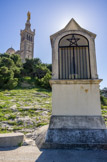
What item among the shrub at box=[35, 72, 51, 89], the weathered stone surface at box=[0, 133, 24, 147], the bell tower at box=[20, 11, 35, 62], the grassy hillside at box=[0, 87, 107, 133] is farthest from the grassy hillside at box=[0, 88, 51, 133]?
the bell tower at box=[20, 11, 35, 62]

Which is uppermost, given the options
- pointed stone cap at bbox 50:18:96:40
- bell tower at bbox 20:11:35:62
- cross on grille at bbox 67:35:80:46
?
bell tower at bbox 20:11:35:62

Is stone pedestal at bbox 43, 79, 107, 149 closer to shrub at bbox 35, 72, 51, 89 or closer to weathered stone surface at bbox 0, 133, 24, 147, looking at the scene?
weathered stone surface at bbox 0, 133, 24, 147

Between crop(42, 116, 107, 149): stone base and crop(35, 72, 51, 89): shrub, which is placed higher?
crop(35, 72, 51, 89): shrub

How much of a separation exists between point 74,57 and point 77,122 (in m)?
2.25

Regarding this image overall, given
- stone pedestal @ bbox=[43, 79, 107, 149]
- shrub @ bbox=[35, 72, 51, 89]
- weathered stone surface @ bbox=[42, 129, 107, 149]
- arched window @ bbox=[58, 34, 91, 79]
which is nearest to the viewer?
weathered stone surface @ bbox=[42, 129, 107, 149]

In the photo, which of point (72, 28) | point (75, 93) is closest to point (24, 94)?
point (72, 28)

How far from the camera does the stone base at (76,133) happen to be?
290cm

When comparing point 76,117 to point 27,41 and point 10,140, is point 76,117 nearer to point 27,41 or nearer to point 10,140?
point 10,140

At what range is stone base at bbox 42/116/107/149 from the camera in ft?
9.52

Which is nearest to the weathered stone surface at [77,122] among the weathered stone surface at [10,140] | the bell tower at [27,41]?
the weathered stone surface at [10,140]

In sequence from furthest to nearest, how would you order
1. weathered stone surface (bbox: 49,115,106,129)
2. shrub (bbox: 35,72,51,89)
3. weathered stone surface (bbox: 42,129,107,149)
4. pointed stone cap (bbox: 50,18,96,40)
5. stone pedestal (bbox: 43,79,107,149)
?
shrub (bbox: 35,72,51,89) → pointed stone cap (bbox: 50,18,96,40) → weathered stone surface (bbox: 49,115,106,129) → stone pedestal (bbox: 43,79,107,149) → weathered stone surface (bbox: 42,129,107,149)

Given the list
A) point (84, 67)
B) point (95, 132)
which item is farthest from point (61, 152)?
point (84, 67)

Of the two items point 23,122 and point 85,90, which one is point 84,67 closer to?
point 85,90

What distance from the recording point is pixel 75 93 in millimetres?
3656
